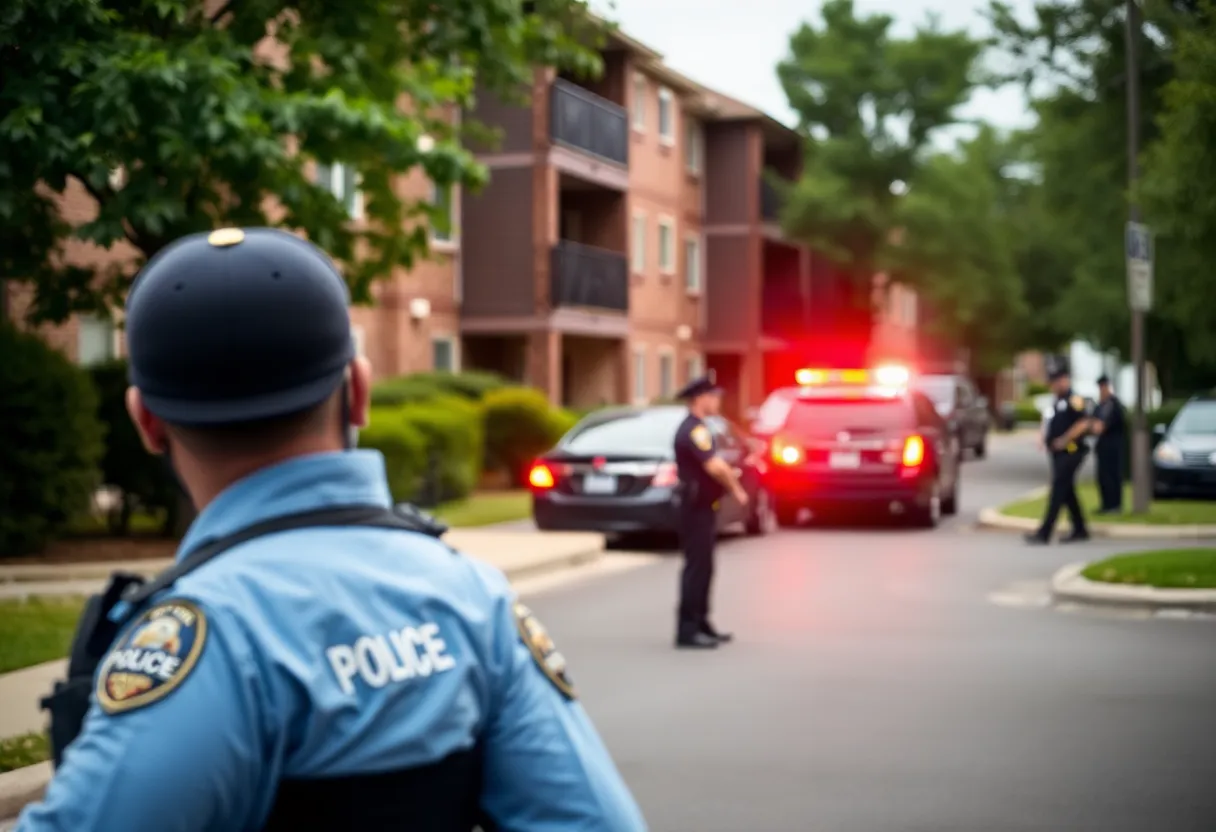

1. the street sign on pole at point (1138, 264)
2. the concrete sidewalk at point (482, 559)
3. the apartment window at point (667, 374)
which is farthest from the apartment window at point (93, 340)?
the apartment window at point (667, 374)

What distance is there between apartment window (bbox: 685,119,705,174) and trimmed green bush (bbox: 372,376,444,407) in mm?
20831

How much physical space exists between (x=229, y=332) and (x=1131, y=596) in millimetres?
12739

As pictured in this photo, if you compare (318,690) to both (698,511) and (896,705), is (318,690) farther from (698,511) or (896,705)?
(698,511)

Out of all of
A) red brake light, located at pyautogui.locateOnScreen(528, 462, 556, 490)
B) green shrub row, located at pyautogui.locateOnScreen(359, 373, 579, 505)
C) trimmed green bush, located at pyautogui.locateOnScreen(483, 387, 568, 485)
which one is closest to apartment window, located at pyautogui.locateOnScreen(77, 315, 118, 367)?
green shrub row, located at pyautogui.locateOnScreen(359, 373, 579, 505)

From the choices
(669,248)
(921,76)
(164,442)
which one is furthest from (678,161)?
(164,442)

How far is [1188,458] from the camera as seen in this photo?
82.7 ft

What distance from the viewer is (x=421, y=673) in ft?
6.05

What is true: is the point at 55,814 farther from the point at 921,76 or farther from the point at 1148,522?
the point at 921,76

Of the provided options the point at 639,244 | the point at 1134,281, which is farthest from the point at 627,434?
the point at 639,244

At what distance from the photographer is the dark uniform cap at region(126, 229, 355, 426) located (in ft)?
6.25

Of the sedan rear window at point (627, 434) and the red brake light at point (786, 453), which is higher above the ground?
the sedan rear window at point (627, 434)

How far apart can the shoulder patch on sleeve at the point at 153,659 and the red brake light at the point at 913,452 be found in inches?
788

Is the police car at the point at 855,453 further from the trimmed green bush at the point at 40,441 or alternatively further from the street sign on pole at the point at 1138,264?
the trimmed green bush at the point at 40,441

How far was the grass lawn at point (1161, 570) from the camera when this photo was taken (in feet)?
46.4
